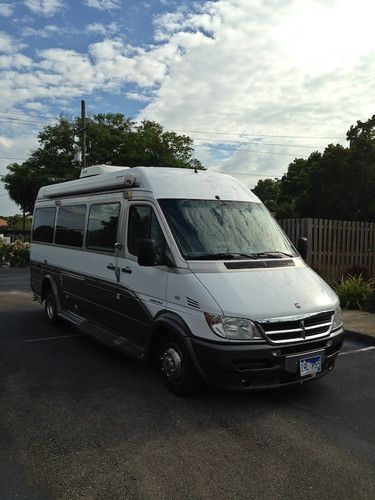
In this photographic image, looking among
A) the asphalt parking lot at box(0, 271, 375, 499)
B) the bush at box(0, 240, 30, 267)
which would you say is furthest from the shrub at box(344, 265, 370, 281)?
the bush at box(0, 240, 30, 267)

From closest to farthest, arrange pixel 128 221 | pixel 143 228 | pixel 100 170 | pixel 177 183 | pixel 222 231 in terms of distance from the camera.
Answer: pixel 222 231
pixel 143 228
pixel 177 183
pixel 128 221
pixel 100 170

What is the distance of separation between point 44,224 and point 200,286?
563cm

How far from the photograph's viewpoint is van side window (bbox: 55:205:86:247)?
7270 millimetres

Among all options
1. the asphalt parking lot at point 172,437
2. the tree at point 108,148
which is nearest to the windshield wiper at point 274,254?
the asphalt parking lot at point 172,437

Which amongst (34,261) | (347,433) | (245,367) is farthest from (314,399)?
(34,261)

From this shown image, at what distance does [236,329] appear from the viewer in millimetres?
4293

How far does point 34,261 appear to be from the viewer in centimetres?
959

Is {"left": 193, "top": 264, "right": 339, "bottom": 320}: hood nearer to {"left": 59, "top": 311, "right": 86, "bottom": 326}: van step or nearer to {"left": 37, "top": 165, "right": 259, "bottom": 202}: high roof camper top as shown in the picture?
{"left": 37, "top": 165, "right": 259, "bottom": 202}: high roof camper top

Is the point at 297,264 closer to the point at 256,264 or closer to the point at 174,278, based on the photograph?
the point at 256,264

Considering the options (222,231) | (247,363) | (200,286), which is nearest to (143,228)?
(222,231)

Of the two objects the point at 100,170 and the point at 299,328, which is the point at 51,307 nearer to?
the point at 100,170

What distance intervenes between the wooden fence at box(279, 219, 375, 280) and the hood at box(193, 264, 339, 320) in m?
6.90

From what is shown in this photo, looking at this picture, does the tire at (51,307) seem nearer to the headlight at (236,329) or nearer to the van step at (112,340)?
the van step at (112,340)

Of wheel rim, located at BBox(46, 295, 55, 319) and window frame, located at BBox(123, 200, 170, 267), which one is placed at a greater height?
window frame, located at BBox(123, 200, 170, 267)
